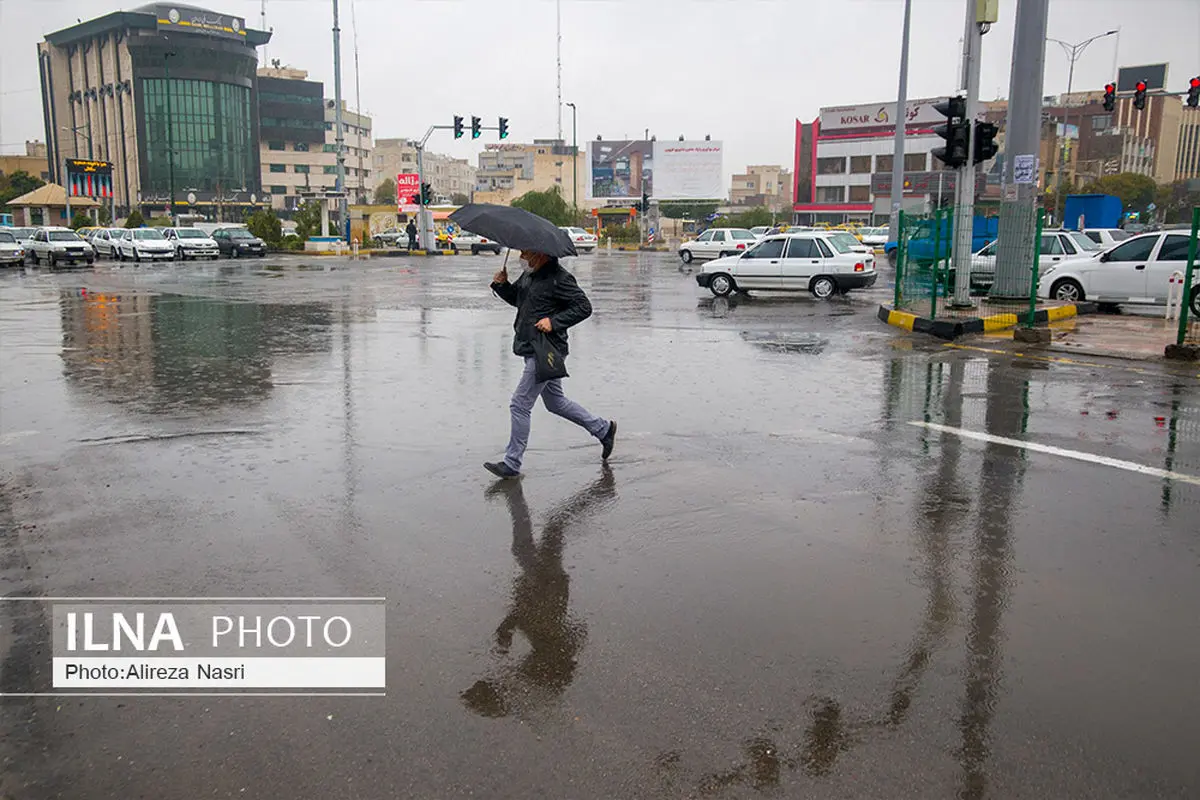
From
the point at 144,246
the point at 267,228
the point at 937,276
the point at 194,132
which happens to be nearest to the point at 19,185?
the point at 194,132

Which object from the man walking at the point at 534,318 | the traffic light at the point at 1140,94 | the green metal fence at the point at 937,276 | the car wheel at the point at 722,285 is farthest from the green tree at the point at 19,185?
the man walking at the point at 534,318

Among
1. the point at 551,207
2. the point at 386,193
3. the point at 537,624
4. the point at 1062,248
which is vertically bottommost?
the point at 537,624

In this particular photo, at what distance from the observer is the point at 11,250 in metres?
39.1

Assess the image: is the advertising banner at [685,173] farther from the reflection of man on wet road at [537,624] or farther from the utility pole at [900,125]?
the reflection of man on wet road at [537,624]

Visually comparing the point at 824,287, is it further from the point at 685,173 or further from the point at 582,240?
the point at 685,173

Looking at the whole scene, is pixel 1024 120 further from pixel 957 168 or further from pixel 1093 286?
pixel 1093 286

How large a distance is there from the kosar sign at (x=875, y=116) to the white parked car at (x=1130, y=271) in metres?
86.9

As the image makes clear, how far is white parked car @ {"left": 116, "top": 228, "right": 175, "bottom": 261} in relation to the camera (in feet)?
151

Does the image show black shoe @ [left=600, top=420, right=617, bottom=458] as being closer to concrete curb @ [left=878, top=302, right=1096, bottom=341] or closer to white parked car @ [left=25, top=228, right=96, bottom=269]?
concrete curb @ [left=878, top=302, right=1096, bottom=341]

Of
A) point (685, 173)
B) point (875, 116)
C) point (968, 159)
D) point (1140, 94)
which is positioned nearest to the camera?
point (968, 159)

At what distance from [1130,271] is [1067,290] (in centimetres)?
187

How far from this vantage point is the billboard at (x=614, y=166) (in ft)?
363

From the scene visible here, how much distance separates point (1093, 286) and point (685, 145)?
80.3 meters

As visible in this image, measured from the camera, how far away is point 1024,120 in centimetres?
1823
